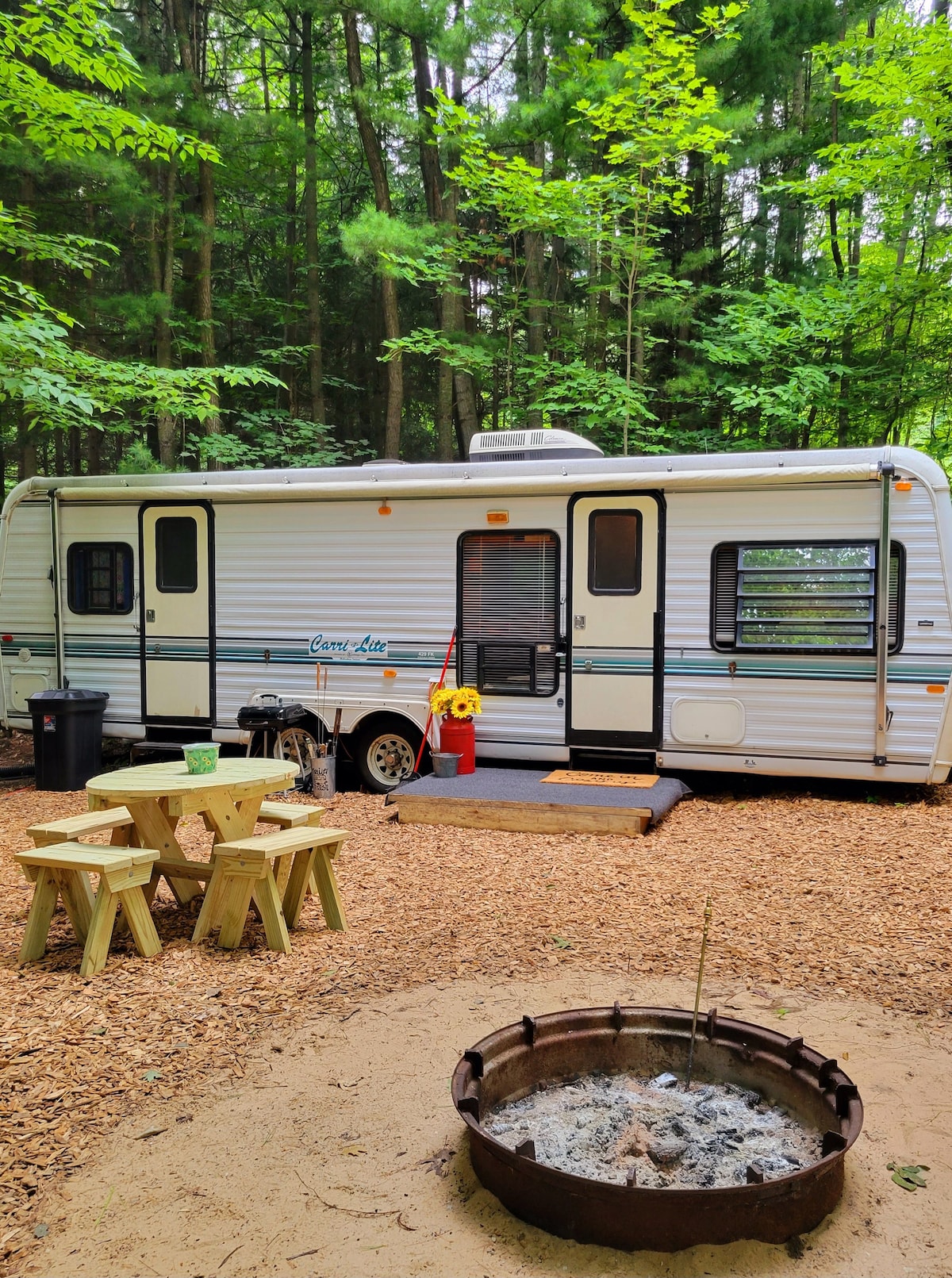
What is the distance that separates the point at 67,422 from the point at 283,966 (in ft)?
23.0

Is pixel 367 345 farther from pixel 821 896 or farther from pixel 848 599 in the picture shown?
pixel 821 896

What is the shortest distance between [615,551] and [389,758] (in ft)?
8.67

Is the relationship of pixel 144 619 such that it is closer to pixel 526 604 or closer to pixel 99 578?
pixel 99 578

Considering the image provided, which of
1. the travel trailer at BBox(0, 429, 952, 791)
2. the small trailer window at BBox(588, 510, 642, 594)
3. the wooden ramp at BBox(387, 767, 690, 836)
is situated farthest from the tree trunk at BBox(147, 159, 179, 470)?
the wooden ramp at BBox(387, 767, 690, 836)

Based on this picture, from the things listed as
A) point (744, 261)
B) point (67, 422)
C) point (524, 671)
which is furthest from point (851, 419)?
point (67, 422)

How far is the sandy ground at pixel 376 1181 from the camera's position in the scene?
7.43 feet

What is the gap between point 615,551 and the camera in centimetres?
733

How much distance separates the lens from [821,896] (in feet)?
16.2

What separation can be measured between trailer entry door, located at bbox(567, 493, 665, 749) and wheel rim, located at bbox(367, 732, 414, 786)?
1481 mm

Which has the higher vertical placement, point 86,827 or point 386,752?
point 86,827

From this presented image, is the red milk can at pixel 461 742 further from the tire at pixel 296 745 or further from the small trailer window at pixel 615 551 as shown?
the small trailer window at pixel 615 551

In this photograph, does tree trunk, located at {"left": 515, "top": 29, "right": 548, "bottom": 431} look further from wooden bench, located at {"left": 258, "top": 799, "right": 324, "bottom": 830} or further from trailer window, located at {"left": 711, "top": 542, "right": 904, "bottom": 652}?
wooden bench, located at {"left": 258, "top": 799, "right": 324, "bottom": 830}

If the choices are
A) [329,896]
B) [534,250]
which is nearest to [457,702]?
[329,896]

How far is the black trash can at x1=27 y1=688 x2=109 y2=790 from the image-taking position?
8109 mm
